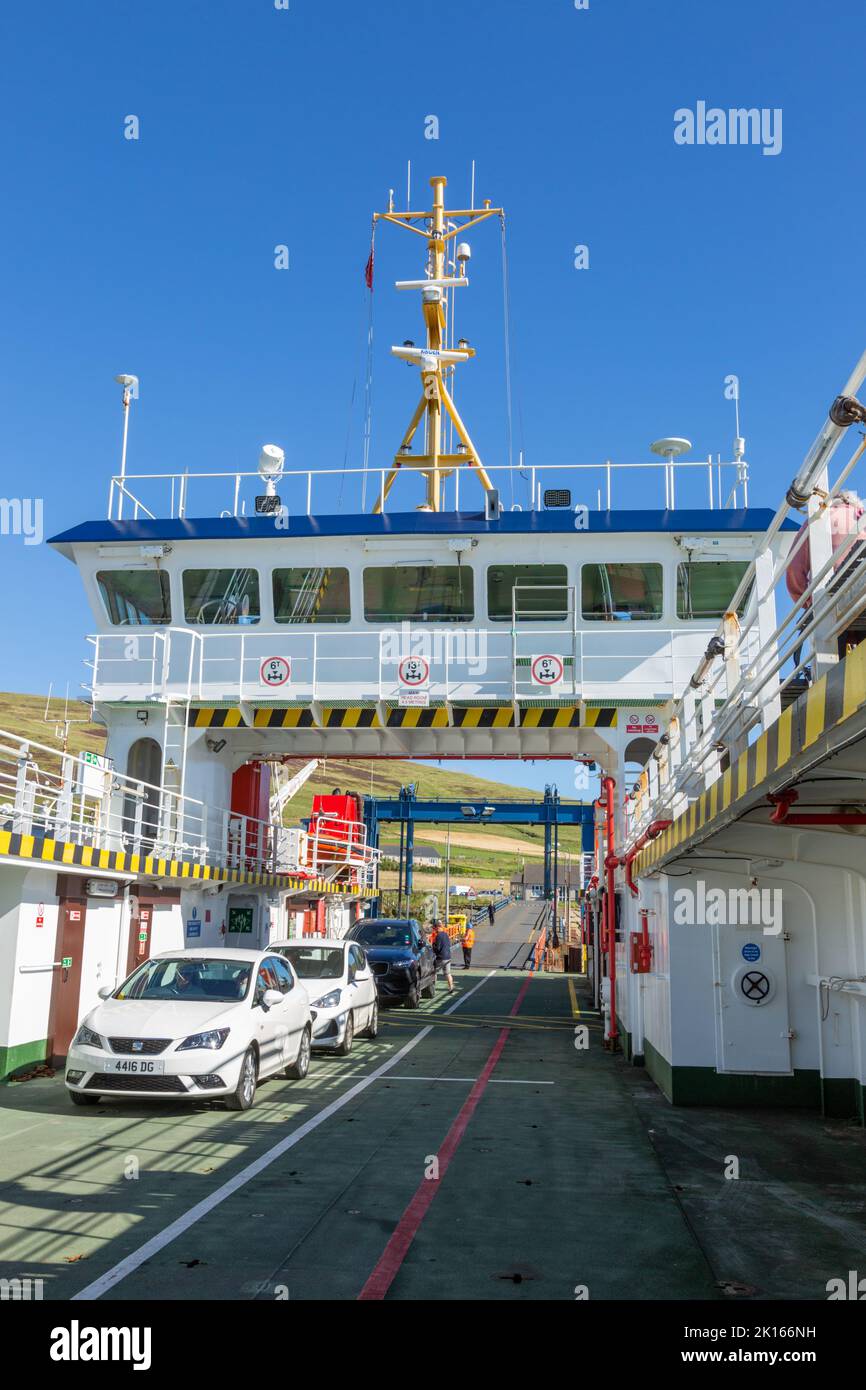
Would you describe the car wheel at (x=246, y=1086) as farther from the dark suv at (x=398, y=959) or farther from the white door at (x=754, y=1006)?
the dark suv at (x=398, y=959)

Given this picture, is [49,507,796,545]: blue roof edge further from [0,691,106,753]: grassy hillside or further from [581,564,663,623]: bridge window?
[0,691,106,753]: grassy hillside

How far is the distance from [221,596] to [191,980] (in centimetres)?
953

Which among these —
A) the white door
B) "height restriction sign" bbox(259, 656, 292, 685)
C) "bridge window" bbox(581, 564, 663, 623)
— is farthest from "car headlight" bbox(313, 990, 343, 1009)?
"bridge window" bbox(581, 564, 663, 623)

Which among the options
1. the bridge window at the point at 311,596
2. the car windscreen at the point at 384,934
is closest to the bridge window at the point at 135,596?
the bridge window at the point at 311,596

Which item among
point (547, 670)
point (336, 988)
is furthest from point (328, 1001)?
→ point (547, 670)

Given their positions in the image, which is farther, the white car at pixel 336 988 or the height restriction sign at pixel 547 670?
the height restriction sign at pixel 547 670

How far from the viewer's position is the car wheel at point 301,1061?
42.1 feet

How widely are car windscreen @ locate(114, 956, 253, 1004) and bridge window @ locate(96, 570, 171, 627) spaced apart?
9220 mm

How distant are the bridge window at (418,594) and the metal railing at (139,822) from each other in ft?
15.1

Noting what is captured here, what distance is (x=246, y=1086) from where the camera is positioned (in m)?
10.8

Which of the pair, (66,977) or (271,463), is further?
(271,463)

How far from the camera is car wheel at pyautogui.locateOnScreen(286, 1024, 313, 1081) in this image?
12828 mm

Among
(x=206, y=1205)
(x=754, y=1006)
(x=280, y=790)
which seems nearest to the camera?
(x=206, y=1205)

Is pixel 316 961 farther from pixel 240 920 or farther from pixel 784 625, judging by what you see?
pixel 784 625
